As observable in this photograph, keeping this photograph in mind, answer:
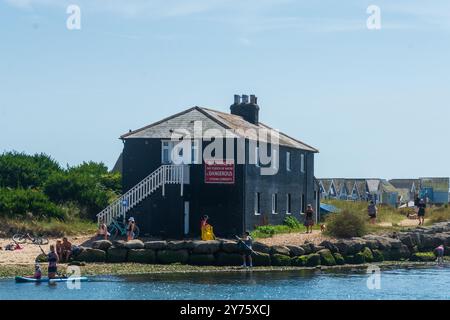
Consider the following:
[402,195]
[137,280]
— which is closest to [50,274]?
[137,280]

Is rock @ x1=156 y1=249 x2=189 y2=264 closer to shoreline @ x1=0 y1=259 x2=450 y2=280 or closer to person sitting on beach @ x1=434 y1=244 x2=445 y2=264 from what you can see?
shoreline @ x1=0 y1=259 x2=450 y2=280

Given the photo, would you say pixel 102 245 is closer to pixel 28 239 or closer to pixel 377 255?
pixel 28 239

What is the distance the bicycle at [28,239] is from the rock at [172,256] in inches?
239

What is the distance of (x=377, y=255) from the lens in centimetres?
4806

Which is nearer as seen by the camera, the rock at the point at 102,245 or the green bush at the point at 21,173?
the rock at the point at 102,245

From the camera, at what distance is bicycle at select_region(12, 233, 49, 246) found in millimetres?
46625

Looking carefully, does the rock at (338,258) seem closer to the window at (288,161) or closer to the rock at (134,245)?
the rock at (134,245)

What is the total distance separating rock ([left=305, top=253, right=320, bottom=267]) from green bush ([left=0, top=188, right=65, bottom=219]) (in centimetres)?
1388

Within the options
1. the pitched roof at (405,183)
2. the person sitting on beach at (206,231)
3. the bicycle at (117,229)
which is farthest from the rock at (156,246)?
the pitched roof at (405,183)

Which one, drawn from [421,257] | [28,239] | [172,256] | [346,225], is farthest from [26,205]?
[421,257]

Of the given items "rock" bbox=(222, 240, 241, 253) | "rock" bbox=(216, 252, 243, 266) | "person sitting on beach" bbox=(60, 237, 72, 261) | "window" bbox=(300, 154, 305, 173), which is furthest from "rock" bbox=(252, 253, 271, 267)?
"window" bbox=(300, 154, 305, 173)

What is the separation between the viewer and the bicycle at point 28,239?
46.6 meters

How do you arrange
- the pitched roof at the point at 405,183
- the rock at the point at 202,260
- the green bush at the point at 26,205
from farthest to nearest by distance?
the pitched roof at the point at 405,183, the green bush at the point at 26,205, the rock at the point at 202,260

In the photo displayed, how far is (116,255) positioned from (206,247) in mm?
3917
